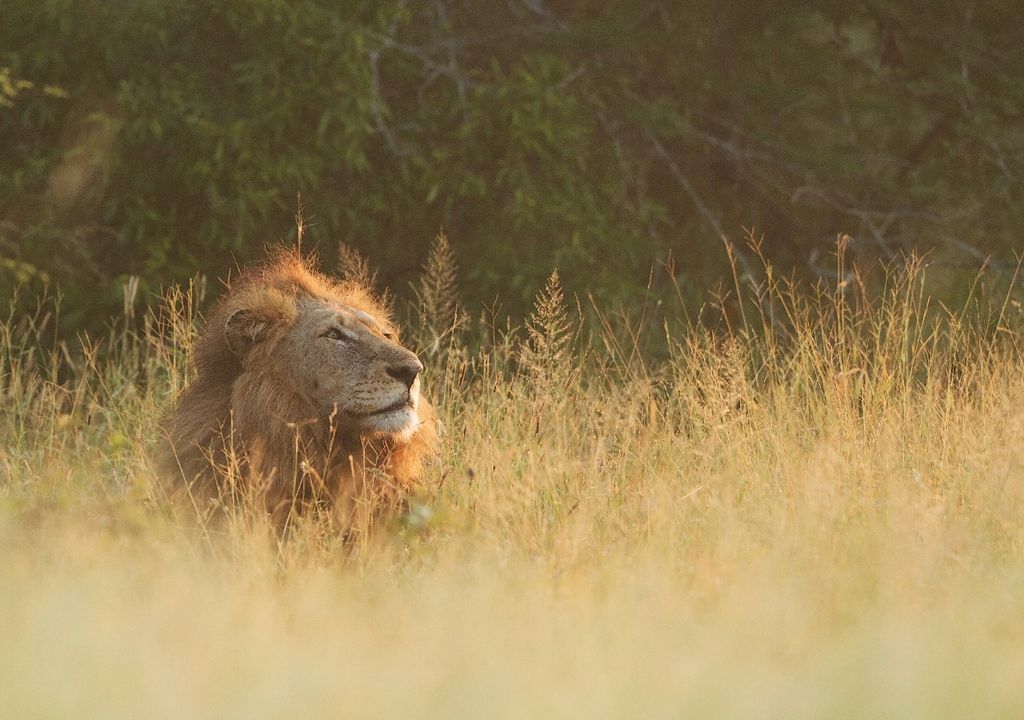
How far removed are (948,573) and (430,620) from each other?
151cm

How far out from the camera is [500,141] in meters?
9.70

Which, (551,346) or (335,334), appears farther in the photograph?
(551,346)

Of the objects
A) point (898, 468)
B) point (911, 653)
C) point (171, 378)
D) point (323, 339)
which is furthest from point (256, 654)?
point (171, 378)

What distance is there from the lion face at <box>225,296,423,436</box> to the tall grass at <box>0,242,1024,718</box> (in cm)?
35

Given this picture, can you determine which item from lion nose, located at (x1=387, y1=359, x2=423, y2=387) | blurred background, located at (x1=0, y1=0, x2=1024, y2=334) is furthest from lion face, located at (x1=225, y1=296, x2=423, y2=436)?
blurred background, located at (x1=0, y1=0, x2=1024, y2=334)

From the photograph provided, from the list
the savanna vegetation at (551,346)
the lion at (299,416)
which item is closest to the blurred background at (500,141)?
the savanna vegetation at (551,346)

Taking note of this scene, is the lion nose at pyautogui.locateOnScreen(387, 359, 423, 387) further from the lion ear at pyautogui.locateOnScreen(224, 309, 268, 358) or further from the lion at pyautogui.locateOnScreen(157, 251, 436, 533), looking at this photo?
the lion ear at pyautogui.locateOnScreen(224, 309, 268, 358)

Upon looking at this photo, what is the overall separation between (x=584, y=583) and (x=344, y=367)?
1.22m

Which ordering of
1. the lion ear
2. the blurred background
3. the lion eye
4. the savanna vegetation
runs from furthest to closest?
1. the blurred background
2. the lion ear
3. the lion eye
4. the savanna vegetation

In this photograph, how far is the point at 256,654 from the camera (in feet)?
11.2

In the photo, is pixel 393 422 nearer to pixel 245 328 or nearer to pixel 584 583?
pixel 245 328

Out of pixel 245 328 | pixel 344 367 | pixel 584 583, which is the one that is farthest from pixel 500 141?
pixel 584 583

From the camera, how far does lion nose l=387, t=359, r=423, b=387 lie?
4906 millimetres

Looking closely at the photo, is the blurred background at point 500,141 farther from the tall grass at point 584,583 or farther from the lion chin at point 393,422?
the lion chin at point 393,422
